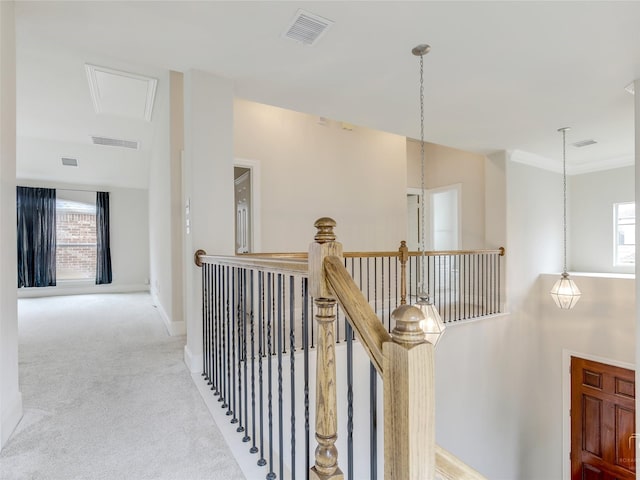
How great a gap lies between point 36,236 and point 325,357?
8.67m

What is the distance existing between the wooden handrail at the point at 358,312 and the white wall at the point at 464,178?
5.31 m

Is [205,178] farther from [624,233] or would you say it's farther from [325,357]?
[624,233]

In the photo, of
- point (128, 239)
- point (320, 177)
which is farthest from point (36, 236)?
point (320, 177)

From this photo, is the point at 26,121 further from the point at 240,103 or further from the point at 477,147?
the point at 477,147

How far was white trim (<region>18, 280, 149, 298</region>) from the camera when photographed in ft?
22.9

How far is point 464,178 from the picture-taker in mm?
6020

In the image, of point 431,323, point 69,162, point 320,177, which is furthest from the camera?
point 69,162

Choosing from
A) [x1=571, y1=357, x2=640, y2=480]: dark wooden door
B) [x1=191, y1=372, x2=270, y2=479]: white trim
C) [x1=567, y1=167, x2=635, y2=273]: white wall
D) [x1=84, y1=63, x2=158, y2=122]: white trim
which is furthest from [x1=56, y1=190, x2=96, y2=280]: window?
[x1=567, y1=167, x2=635, y2=273]: white wall

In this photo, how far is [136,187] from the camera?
8.04 meters

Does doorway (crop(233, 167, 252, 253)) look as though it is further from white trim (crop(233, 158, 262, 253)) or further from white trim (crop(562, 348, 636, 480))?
white trim (crop(562, 348, 636, 480))

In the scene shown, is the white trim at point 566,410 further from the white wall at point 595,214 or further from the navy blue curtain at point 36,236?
the navy blue curtain at point 36,236

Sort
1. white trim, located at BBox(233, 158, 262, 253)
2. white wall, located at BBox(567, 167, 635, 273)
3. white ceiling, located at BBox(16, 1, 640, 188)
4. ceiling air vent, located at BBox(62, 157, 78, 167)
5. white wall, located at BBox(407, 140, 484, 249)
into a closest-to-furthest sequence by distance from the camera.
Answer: white ceiling, located at BBox(16, 1, 640, 188) → white trim, located at BBox(233, 158, 262, 253) → white wall, located at BBox(567, 167, 635, 273) → white wall, located at BBox(407, 140, 484, 249) → ceiling air vent, located at BBox(62, 157, 78, 167)

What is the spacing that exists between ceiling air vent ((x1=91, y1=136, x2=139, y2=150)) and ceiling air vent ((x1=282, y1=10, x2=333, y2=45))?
4.59m

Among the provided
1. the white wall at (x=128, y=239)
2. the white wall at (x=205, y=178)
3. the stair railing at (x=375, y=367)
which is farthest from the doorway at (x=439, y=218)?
the white wall at (x=128, y=239)
